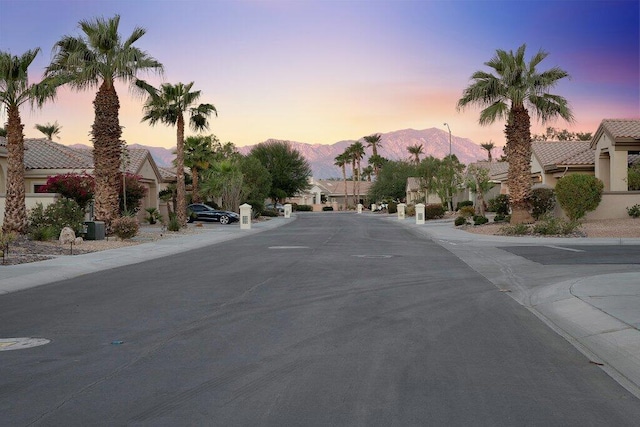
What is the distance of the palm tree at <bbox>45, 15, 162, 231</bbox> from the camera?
98.2ft

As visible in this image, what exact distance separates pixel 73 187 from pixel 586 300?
2744 centimetres

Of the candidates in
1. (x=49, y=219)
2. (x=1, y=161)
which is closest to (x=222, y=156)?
(x=1, y=161)

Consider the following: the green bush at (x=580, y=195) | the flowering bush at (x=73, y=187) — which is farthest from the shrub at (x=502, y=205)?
the flowering bush at (x=73, y=187)

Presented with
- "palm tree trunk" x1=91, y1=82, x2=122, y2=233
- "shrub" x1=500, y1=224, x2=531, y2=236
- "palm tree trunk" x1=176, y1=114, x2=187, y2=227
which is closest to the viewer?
"palm tree trunk" x1=91, y1=82, x2=122, y2=233

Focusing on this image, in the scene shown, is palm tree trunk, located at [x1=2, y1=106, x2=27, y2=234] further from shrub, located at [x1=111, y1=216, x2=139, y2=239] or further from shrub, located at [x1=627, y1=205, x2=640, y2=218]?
shrub, located at [x1=627, y1=205, x2=640, y2=218]

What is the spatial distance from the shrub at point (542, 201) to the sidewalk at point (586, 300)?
14.0 metres

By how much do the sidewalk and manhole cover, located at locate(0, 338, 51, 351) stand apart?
6.99 metres

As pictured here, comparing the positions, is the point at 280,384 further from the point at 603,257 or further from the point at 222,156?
the point at 222,156

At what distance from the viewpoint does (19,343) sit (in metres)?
9.00

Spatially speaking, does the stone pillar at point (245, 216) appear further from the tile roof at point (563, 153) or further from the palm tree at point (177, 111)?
the tile roof at point (563, 153)

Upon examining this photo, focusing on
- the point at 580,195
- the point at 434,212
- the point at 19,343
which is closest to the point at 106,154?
the point at 19,343

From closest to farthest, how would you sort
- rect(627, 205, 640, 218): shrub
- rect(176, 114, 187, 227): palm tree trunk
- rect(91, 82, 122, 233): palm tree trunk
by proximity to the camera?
rect(91, 82, 122, 233): palm tree trunk < rect(627, 205, 640, 218): shrub < rect(176, 114, 187, 227): palm tree trunk

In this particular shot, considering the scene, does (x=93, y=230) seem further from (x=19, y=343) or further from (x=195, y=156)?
(x=195, y=156)

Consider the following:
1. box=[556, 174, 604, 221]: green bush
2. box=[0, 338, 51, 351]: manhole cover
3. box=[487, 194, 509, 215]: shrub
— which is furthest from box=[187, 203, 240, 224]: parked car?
box=[0, 338, 51, 351]: manhole cover
